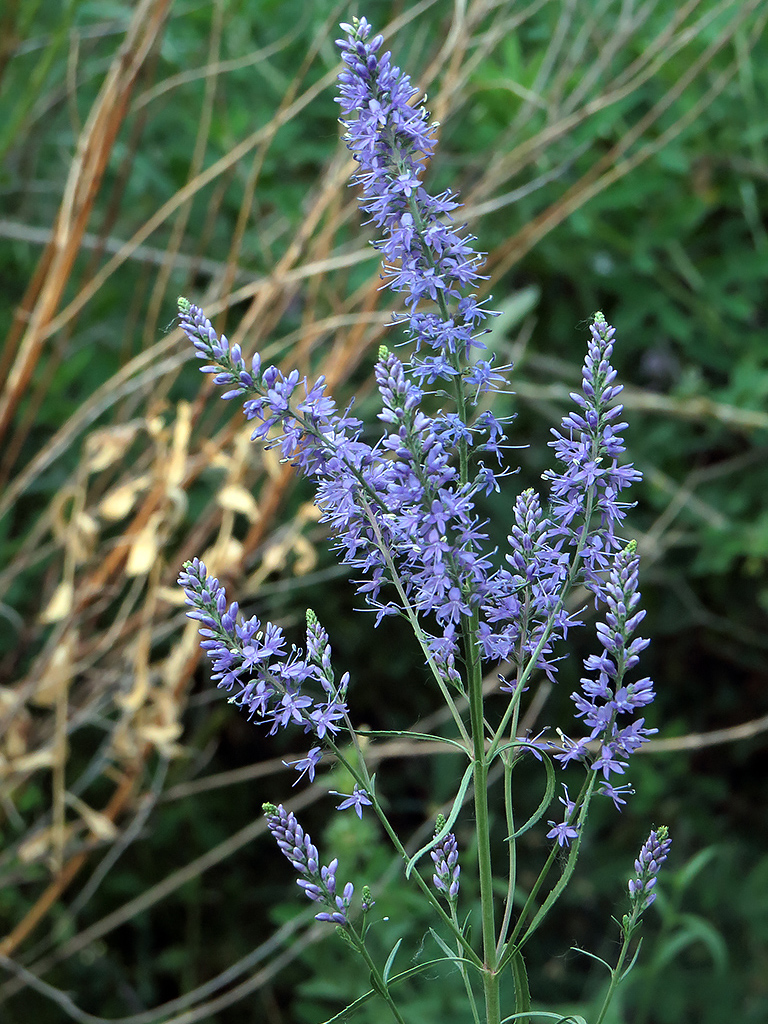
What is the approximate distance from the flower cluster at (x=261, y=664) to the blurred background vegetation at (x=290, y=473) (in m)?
1.09

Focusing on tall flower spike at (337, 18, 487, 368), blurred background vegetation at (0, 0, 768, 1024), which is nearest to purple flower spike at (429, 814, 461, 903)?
tall flower spike at (337, 18, 487, 368)

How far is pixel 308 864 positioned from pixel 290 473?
1108 millimetres

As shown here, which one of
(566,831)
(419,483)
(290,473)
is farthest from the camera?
(290,473)

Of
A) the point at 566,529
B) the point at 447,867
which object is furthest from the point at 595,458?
the point at 447,867

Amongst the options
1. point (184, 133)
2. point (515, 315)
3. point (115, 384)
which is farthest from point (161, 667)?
point (184, 133)

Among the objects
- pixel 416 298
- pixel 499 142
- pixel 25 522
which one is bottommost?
pixel 416 298

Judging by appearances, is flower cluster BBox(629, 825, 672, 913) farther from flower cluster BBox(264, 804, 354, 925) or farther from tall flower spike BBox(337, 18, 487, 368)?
tall flower spike BBox(337, 18, 487, 368)

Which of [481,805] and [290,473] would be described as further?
[290,473]

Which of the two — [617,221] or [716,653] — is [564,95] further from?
[716,653]

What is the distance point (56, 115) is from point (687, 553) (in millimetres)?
1907

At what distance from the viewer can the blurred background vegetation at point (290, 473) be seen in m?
1.94

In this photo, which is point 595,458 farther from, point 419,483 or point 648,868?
point 648,868

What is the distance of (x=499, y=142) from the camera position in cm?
221

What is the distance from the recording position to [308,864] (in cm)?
76
